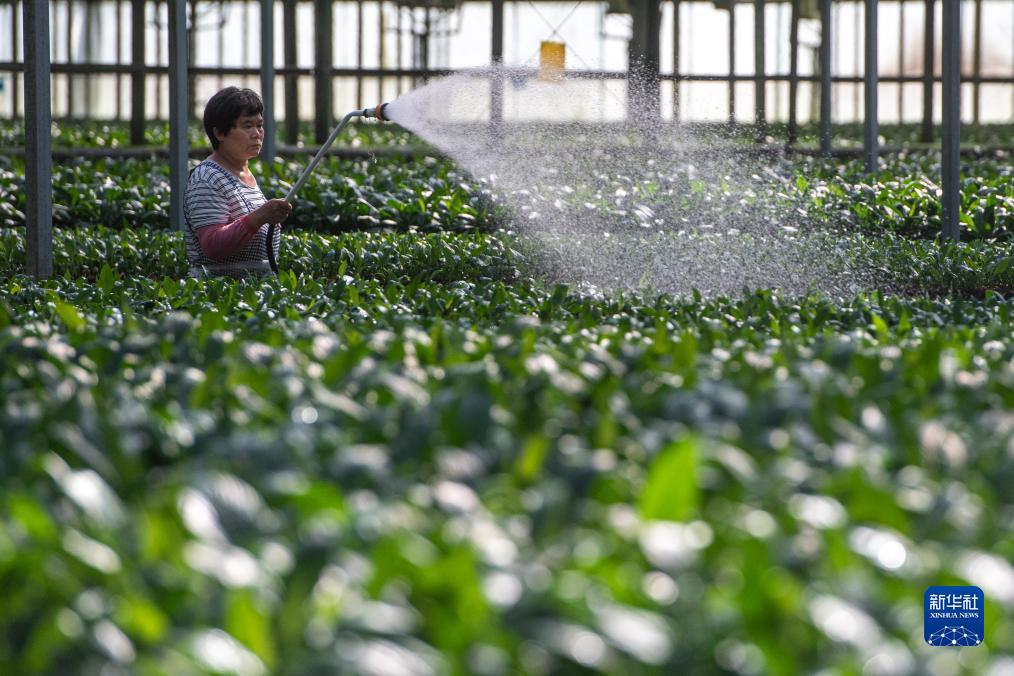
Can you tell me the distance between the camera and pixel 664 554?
1596mm

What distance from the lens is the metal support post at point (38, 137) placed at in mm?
5785

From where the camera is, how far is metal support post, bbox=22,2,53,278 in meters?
5.79

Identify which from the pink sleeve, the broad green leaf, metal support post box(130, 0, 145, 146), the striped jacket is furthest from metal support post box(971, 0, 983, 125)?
the broad green leaf

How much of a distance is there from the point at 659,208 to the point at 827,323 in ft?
13.3

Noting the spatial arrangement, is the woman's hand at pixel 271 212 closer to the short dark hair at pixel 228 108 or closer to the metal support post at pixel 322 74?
the short dark hair at pixel 228 108

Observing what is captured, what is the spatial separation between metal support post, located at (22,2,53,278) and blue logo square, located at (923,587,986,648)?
4.88m

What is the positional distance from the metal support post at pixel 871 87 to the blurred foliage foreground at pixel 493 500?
25.2ft

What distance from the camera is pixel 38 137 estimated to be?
5.84 metres

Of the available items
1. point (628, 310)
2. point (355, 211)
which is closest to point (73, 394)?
point (628, 310)

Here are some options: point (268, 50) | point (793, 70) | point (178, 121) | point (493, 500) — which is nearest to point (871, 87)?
point (793, 70)

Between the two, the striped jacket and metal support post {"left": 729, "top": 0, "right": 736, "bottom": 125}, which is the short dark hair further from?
metal support post {"left": 729, "top": 0, "right": 736, "bottom": 125}

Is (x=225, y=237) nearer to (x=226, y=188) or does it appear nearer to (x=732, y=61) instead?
(x=226, y=188)

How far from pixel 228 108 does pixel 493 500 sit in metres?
3.64

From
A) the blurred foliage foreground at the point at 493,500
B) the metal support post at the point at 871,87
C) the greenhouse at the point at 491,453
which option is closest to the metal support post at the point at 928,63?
the metal support post at the point at 871,87
